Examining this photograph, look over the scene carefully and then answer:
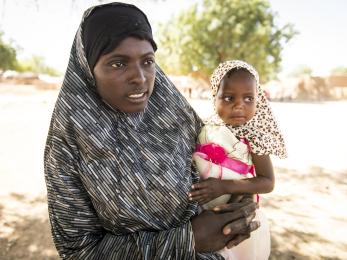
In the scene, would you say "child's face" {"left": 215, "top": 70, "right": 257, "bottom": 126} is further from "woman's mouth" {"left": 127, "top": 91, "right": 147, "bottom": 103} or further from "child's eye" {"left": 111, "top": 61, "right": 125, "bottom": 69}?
"child's eye" {"left": 111, "top": 61, "right": 125, "bottom": 69}

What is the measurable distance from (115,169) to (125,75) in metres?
0.46

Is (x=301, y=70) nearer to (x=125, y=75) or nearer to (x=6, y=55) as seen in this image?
(x=6, y=55)

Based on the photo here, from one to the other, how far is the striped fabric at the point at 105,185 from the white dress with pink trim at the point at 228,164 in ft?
0.89

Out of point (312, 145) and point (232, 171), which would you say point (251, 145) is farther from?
point (312, 145)

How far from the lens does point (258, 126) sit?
7.13ft

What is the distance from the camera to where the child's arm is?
182 centimetres

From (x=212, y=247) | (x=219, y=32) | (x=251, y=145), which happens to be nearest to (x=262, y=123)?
(x=251, y=145)

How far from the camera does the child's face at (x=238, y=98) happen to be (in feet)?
6.82

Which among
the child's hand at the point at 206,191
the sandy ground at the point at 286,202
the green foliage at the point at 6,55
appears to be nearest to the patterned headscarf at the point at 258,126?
the child's hand at the point at 206,191

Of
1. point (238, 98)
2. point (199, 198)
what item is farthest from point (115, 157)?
point (238, 98)

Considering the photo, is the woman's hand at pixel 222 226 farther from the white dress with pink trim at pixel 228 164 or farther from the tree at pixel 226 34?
the tree at pixel 226 34

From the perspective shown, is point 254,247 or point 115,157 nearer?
point 115,157

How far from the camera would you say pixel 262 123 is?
2197 millimetres

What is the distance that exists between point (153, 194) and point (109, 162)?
274mm
